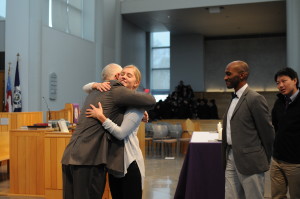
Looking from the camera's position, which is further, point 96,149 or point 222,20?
point 222,20

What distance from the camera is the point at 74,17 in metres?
14.6

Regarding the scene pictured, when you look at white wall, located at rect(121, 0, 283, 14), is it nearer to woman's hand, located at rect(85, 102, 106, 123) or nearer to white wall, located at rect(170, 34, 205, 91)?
white wall, located at rect(170, 34, 205, 91)

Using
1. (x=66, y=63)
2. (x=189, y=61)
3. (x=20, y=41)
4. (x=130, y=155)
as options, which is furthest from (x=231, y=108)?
(x=189, y=61)

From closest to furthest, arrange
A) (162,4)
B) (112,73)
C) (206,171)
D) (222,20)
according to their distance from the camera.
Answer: (112,73) → (206,171) → (162,4) → (222,20)

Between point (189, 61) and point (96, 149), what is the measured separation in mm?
20430

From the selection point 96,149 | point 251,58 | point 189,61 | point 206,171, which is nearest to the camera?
point 96,149

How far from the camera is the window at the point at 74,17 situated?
517 inches

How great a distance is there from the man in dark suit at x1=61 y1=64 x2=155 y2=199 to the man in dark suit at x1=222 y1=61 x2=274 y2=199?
0.86m

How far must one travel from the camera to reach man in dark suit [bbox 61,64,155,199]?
2.33 meters

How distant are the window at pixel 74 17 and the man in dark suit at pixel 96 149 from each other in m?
11.1

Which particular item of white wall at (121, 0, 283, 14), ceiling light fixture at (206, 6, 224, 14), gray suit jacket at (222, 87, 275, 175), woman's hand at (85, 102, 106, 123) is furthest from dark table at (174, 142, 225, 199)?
ceiling light fixture at (206, 6, 224, 14)

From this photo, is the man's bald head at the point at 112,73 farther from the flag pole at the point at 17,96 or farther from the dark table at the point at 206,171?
the flag pole at the point at 17,96

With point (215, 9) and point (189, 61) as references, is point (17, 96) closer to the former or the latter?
point (215, 9)

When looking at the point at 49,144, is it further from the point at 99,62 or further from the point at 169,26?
the point at 169,26
